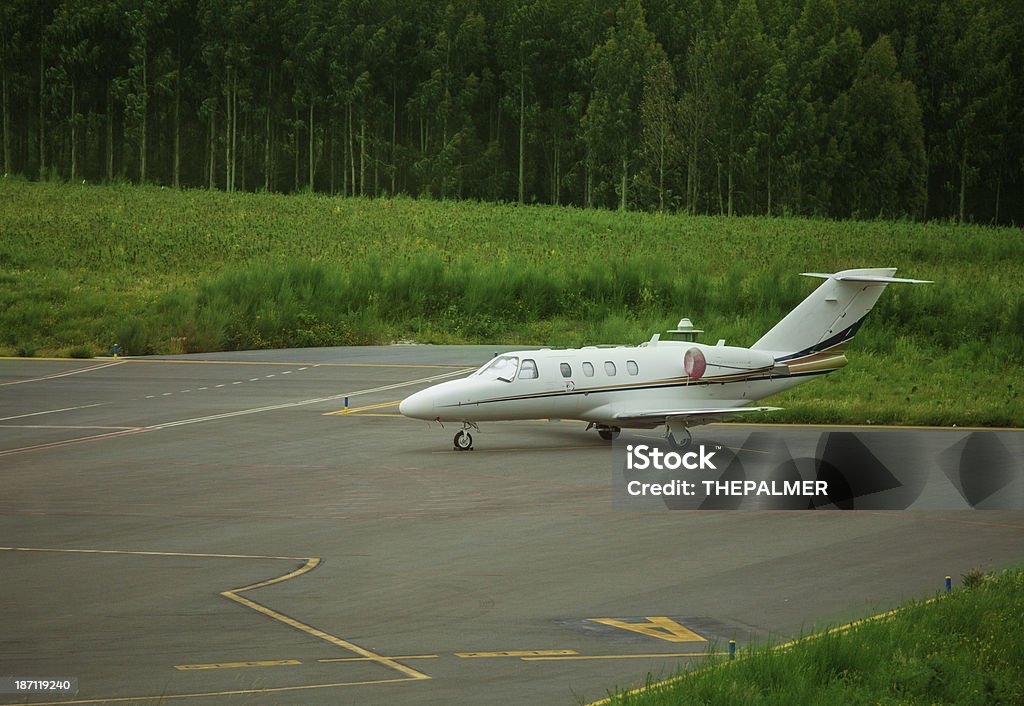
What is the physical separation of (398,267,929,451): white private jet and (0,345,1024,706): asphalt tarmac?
105cm

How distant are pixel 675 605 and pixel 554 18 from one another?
11364 cm

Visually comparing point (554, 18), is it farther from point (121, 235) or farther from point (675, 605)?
point (675, 605)

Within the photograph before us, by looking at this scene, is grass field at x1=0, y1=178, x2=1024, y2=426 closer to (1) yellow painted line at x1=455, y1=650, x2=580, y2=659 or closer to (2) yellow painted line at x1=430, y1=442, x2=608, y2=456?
(2) yellow painted line at x1=430, y1=442, x2=608, y2=456

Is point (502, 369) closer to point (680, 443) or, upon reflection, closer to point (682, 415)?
point (682, 415)

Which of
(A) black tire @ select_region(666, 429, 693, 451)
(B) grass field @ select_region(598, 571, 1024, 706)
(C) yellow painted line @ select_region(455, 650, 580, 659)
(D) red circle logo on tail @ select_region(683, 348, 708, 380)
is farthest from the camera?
(D) red circle logo on tail @ select_region(683, 348, 708, 380)

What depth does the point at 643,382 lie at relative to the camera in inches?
1183

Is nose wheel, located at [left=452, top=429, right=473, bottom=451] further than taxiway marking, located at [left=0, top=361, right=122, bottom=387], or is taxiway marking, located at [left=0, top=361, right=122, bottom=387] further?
taxiway marking, located at [left=0, top=361, right=122, bottom=387]

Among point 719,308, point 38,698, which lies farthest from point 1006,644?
point 719,308

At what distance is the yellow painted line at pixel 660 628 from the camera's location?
15820 millimetres

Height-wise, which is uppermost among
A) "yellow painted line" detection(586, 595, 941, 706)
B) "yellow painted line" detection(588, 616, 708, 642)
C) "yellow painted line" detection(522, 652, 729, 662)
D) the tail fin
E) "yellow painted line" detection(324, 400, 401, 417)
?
the tail fin

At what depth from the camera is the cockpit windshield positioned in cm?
2936

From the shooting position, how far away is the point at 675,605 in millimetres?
17297

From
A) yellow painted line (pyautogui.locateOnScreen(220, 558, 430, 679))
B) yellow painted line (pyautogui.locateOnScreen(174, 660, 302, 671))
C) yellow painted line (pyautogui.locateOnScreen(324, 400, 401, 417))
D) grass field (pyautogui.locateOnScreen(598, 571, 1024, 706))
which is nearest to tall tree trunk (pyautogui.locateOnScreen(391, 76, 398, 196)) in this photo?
yellow painted line (pyautogui.locateOnScreen(324, 400, 401, 417))

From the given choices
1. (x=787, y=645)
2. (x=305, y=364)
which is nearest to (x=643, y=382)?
(x=787, y=645)
